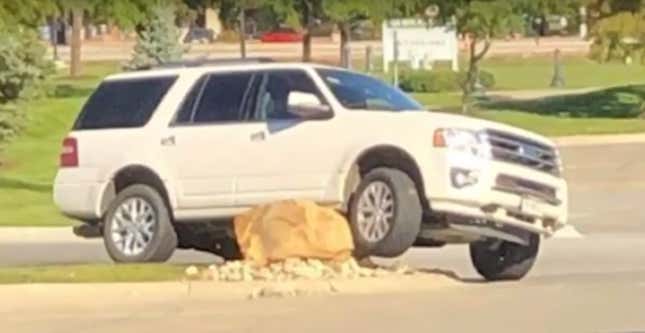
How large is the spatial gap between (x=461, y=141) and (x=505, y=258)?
6.58ft

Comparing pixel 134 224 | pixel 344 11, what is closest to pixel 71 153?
pixel 134 224

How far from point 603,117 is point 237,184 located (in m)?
33.6

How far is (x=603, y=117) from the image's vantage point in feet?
Result: 161

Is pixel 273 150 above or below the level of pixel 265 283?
above

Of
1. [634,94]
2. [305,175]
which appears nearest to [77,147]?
[305,175]

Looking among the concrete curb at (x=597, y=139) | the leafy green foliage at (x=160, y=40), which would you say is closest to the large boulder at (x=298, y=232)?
the concrete curb at (x=597, y=139)

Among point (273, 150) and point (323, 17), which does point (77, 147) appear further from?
point (323, 17)

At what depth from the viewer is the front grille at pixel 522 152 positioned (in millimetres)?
16062

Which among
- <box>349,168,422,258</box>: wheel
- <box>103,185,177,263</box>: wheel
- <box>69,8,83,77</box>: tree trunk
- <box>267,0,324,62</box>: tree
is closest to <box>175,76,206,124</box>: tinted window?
<box>103,185,177,263</box>: wheel

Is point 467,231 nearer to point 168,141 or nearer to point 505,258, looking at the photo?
point 505,258

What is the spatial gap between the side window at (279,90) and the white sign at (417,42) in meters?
40.2

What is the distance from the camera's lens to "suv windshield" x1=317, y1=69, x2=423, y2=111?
16.7 meters

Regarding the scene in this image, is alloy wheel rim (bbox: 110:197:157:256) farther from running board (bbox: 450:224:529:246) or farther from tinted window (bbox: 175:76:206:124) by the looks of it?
running board (bbox: 450:224:529:246)

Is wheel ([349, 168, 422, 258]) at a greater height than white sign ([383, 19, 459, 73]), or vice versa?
wheel ([349, 168, 422, 258])
